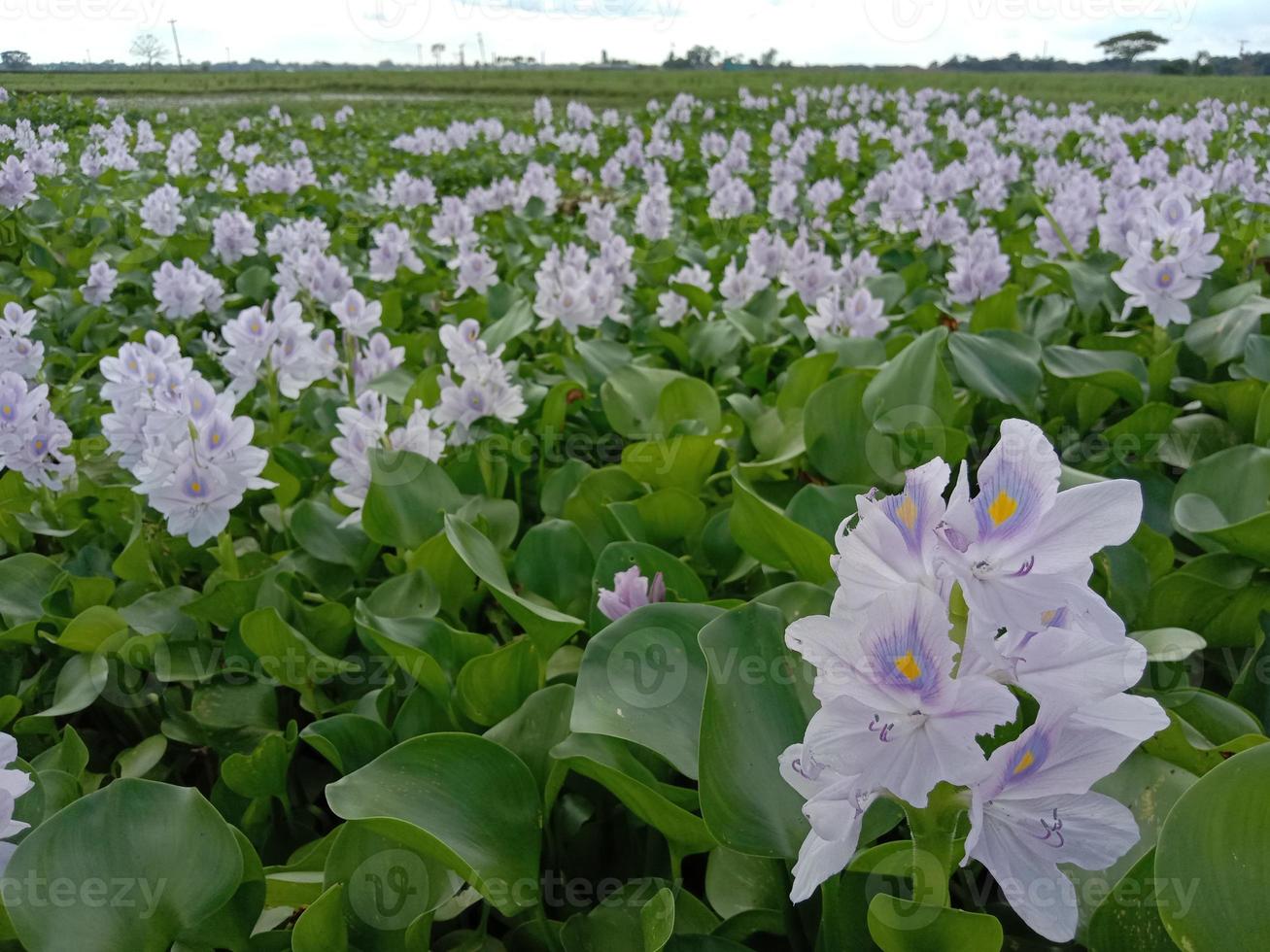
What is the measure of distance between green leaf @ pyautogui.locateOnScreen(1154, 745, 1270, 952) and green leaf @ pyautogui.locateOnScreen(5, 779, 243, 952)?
0.92 meters

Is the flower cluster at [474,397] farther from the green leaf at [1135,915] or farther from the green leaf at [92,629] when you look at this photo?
the green leaf at [1135,915]

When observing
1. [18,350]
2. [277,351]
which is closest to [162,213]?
[18,350]

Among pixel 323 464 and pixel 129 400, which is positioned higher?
pixel 129 400

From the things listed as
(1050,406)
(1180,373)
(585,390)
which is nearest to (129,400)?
(585,390)

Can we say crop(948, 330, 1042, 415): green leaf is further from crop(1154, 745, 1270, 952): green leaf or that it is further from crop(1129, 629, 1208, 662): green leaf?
crop(1154, 745, 1270, 952): green leaf

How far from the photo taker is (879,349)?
108 inches

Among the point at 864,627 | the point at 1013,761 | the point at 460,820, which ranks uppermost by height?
the point at 864,627

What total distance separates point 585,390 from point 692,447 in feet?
2.66

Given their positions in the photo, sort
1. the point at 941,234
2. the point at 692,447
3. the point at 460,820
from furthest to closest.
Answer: the point at 941,234, the point at 692,447, the point at 460,820

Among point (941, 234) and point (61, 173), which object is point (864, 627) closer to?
point (941, 234)

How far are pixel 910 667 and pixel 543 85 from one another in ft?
89.7

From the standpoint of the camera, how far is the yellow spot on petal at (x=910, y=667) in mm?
671

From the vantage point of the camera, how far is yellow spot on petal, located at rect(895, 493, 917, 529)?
2.32ft

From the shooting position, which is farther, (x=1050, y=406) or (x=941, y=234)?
(x=941, y=234)
